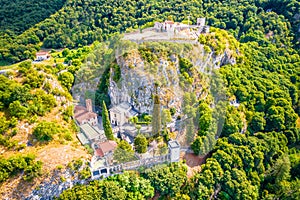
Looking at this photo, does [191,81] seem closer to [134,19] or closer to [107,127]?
[107,127]

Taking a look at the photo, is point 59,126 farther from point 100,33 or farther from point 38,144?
point 100,33

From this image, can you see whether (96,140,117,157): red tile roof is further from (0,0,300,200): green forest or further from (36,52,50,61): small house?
(36,52,50,61): small house

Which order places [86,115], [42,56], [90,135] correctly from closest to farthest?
[90,135]
[86,115]
[42,56]

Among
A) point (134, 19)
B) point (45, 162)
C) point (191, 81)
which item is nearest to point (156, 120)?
point (191, 81)

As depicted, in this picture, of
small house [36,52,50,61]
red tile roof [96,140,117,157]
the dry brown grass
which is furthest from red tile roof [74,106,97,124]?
small house [36,52,50,61]

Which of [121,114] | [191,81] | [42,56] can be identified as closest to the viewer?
[121,114]

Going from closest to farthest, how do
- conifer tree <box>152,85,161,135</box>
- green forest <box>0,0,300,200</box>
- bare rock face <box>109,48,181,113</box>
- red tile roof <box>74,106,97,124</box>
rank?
green forest <box>0,0,300,200</box> → conifer tree <box>152,85,161,135</box> → red tile roof <box>74,106,97,124</box> → bare rock face <box>109,48,181,113</box>
